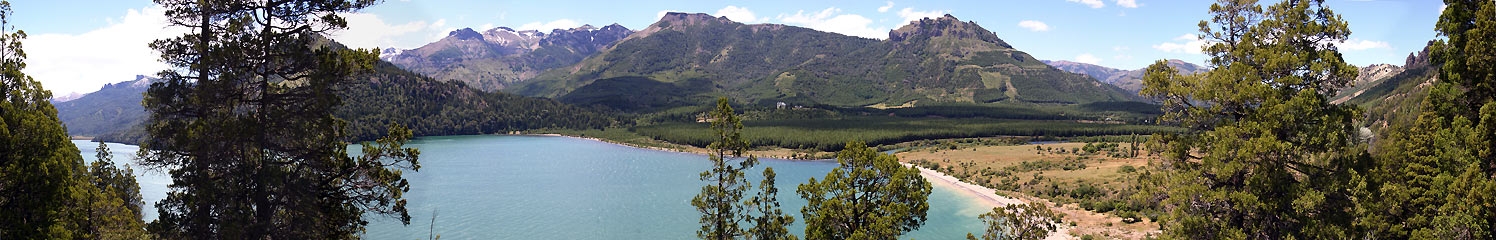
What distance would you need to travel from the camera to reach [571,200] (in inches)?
3684

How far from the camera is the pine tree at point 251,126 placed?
18375 mm

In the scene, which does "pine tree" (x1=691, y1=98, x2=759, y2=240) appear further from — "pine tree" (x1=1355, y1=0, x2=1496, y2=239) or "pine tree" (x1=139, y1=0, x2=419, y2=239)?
"pine tree" (x1=1355, y1=0, x2=1496, y2=239)

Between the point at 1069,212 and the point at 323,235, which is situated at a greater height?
the point at 323,235

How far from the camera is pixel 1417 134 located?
24906 millimetres

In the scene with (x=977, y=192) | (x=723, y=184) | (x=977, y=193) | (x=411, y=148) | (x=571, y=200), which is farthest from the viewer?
(x=571, y=200)

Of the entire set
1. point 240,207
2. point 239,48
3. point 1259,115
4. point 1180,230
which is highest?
point 239,48

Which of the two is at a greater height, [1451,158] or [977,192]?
[1451,158]

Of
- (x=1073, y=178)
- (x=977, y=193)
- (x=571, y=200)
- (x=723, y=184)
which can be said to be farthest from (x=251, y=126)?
(x=1073, y=178)

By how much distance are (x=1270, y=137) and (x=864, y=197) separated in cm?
1364

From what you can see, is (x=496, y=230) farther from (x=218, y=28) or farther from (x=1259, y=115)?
(x=1259, y=115)

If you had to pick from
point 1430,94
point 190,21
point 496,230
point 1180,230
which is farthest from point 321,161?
point 496,230

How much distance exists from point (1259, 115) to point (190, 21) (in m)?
28.7

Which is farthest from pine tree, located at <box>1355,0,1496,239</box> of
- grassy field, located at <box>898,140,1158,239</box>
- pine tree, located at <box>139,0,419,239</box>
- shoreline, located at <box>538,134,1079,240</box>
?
shoreline, located at <box>538,134,1079,240</box>

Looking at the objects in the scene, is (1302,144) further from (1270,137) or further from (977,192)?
(977,192)
